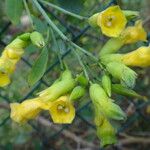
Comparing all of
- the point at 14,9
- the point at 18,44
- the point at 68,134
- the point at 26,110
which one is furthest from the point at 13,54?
the point at 68,134

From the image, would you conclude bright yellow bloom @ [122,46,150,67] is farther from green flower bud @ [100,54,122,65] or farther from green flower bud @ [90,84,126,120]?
green flower bud @ [90,84,126,120]

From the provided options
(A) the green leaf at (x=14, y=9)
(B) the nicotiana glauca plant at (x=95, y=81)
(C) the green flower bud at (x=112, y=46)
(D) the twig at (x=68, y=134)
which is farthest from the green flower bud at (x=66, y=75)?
(D) the twig at (x=68, y=134)

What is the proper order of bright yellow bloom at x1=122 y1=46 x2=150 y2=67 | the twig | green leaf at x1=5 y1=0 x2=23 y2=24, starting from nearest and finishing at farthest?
bright yellow bloom at x1=122 y1=46 x2=150 y2=67
green leaf at x1=5 y1=0 x2=23 y2=24
the twig

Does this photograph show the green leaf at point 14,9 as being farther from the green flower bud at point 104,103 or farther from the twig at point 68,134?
the twig at point 68,134

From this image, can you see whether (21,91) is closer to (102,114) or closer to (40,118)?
(40,118)

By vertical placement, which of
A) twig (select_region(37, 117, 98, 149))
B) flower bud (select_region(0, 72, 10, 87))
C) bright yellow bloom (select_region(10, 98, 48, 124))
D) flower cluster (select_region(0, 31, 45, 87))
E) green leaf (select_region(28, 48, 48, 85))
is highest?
flower cluster (select_region(0, 31, 45, 87))

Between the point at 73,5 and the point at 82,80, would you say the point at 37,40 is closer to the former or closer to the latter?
the point at 82,80

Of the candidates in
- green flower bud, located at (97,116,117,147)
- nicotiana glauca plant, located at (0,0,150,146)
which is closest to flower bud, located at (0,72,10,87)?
nicotiana glauca plant, located at (0,0,150,146)
